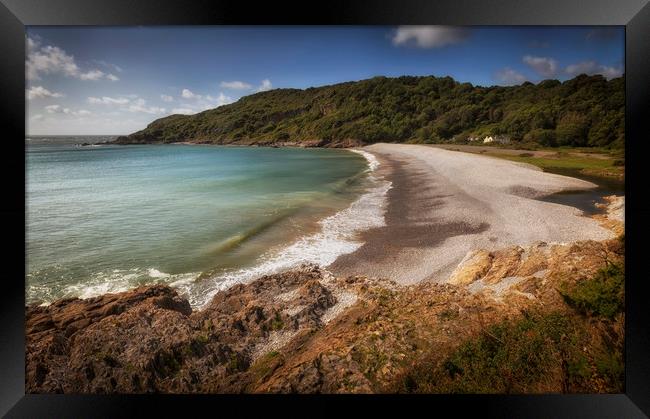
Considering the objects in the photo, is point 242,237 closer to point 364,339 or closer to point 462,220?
point 364,339

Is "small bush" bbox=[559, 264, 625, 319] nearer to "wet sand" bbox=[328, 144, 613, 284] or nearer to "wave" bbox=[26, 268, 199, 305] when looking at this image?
"wet sand" bbox=[328, 144, 613, 284]

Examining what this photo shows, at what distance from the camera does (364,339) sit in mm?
2566

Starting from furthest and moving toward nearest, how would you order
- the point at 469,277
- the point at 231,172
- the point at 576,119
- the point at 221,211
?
the point at 231,172 → the point at 221,211 → the point at 576,119 → the point at 469,277

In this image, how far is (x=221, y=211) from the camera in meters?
5.14

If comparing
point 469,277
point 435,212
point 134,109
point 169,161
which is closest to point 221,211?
point 169,161

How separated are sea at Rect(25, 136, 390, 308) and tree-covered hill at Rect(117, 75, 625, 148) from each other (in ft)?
2.53

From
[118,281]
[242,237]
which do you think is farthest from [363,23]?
[118,281]

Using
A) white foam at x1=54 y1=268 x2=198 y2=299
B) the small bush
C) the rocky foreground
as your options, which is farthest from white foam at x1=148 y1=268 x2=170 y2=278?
the small bush

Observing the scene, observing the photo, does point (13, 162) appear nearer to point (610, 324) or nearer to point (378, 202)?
Answer: point (378, 202)

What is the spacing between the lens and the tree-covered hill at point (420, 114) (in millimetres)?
Answer: 3041

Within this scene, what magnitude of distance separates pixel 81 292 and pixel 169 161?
3238 millimetres

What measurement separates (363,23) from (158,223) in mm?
3282

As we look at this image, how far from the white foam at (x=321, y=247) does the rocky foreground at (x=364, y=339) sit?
14.2 inches

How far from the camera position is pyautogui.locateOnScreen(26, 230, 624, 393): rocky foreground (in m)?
2.44
